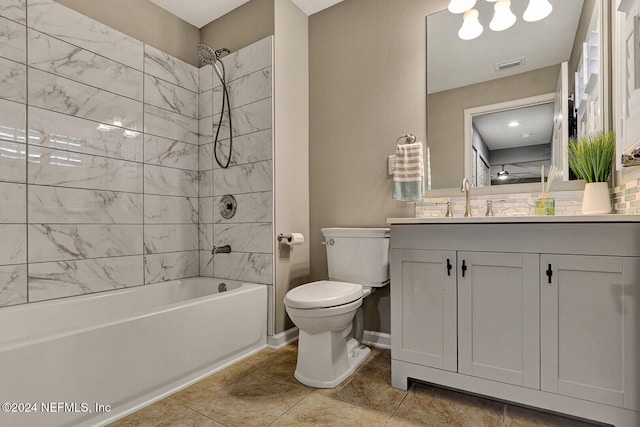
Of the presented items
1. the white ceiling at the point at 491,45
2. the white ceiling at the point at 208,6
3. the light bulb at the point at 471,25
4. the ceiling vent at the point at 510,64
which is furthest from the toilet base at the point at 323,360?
the white ceiling at the point at 208,6

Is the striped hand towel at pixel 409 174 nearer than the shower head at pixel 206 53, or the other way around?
the striped hand towel at pixel 409 174

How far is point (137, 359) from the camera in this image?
5.02ft

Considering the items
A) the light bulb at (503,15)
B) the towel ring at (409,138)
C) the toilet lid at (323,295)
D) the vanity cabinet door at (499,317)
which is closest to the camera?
the vanity cabinet door at (499,317)

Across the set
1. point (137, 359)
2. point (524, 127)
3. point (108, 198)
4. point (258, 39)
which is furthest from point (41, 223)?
point (524, 127)

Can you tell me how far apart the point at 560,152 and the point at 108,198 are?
2.68 m

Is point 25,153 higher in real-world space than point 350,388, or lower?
higher

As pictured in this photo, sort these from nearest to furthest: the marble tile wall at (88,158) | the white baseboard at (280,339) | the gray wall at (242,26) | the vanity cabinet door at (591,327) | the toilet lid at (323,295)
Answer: the vanity cabinet door at (591,327), the toilet lid at (323,295), the marble tile wall at (88,158), the white baseboard at (280,339), the gray wall at (242,26)

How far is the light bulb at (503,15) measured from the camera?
6.17 feet

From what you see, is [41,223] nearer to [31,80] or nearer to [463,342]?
[31,80]

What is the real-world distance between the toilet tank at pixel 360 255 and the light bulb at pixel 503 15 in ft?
4.39

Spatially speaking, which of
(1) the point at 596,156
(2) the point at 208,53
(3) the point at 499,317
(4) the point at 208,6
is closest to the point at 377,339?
(3) the point at 499,317

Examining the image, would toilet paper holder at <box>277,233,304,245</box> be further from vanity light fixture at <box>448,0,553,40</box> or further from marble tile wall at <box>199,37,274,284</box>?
vanity light fixture at <box>448,0,553,40</box>

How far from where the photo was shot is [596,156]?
1.52 m

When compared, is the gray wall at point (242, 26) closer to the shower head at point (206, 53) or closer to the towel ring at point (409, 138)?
the shower head at point (206, 53)
